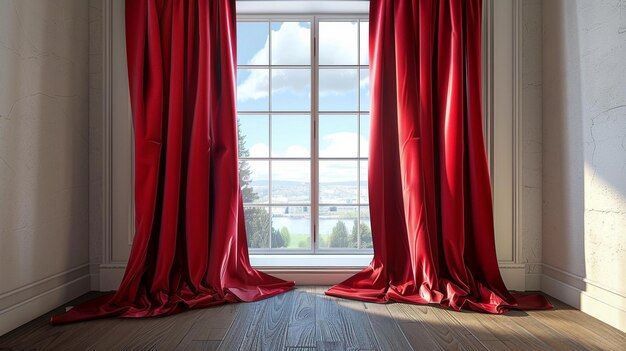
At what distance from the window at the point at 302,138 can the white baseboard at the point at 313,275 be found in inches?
10.7

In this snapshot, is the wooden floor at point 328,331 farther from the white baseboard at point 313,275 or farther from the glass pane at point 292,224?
the glass pane at point 292,224

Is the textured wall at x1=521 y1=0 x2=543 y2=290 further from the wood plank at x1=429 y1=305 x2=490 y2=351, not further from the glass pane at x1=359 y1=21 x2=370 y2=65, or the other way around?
the glass pane at x1=359 y1=21 x2=370 y2=65

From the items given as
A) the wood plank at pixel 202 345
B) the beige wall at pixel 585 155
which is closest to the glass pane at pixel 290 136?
the wood plank at pixel 202 345

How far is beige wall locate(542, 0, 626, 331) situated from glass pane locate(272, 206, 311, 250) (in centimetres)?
151

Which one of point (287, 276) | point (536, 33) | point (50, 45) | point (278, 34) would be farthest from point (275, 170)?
point (536, 33)

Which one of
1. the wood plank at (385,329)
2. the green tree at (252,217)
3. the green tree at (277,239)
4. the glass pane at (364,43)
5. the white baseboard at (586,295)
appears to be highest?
→ the glass pane at (364,43)

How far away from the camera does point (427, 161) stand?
2438 mm

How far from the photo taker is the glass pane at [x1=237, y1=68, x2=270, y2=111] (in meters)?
2.90

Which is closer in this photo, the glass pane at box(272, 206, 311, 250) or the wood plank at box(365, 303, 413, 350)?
the wood plank at box(365, 303, 413, 350)

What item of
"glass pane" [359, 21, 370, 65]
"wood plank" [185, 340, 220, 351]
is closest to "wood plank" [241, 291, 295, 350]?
"wood plank" [185, 340, 220, 351]

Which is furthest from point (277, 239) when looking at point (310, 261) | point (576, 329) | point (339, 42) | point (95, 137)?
point (576, 329)

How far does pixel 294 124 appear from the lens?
288 centimetres

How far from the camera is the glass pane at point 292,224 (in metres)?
2.87

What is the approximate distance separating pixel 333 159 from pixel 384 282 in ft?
2.93
